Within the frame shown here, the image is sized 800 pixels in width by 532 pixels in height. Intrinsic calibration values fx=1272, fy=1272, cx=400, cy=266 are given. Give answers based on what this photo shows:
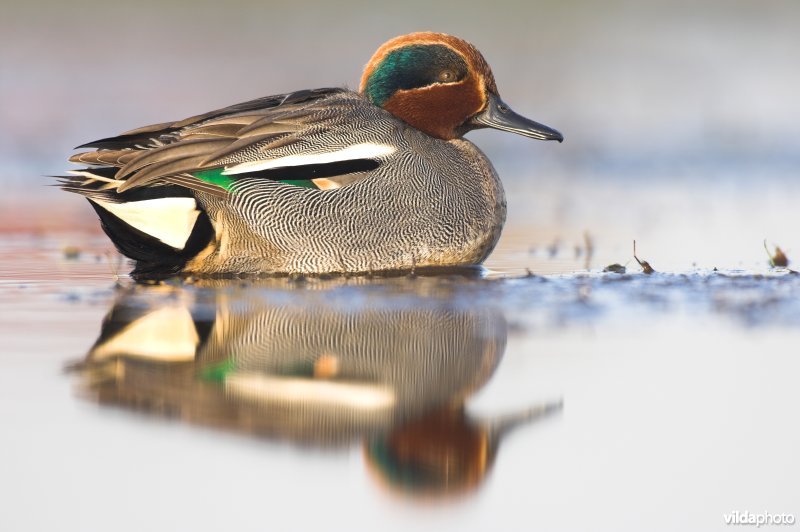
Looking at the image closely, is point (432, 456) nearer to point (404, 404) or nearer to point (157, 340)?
point (404, 404)

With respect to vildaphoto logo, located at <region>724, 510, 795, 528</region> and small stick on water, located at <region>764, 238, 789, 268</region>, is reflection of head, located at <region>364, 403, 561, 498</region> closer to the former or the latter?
vildaphoto logo, located at <region>724, 510, 795, 528</region>

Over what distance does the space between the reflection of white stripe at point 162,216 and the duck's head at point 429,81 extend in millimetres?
1396

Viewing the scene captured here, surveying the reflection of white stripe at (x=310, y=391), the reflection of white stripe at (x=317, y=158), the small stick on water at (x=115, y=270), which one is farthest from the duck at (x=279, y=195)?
the reflection of white stripe at (x=310, y=391)

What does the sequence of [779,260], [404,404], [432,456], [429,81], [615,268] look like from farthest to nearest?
1. [429,81]
2. [779,260]
3. [615,268]
4. [404,404]
5. [432,456]

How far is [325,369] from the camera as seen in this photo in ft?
15.0

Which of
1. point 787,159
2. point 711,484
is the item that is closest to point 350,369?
point 711,484

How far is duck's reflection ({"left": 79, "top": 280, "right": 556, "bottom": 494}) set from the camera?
3793mm

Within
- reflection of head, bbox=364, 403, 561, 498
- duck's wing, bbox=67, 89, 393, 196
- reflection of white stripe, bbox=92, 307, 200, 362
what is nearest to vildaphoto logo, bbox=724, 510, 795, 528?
reflection of head, bbox=364, 403, 561, 498

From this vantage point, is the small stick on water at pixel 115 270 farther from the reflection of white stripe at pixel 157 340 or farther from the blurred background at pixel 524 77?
the blurred background at pixel 524 77

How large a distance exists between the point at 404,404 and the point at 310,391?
345mm

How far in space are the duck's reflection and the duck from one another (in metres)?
0.61

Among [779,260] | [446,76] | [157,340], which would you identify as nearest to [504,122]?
[446,76]

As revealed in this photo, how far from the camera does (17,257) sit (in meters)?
7.74

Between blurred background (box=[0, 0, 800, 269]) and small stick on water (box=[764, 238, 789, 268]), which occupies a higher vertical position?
blurred background (box=[0, 0, 800, 269])
